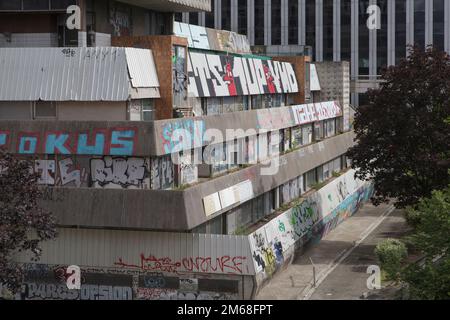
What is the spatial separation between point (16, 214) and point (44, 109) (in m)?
10.0

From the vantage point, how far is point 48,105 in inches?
1347

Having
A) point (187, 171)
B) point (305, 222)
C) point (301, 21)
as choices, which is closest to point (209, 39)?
point (305, 222)

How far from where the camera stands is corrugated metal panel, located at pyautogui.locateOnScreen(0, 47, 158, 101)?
33125 millimetres

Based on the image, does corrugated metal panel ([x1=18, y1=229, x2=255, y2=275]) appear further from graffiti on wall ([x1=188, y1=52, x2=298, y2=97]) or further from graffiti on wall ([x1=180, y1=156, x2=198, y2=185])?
graffiti on wall ([x1=188, y1=52, x2=298, y2=97])

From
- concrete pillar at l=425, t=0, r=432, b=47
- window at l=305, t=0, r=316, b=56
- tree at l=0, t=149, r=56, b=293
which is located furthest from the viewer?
window at l=305, t=0, r=316, b=56

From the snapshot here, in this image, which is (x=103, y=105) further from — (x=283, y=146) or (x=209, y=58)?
(x=283, y=146)

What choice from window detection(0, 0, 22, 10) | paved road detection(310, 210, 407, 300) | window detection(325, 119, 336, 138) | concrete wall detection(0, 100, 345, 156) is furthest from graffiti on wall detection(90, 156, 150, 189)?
window detection(325, 119, 336, 138)

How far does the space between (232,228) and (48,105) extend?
1046 centimetres

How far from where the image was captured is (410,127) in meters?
43.6

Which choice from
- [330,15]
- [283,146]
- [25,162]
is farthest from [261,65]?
[330,15]

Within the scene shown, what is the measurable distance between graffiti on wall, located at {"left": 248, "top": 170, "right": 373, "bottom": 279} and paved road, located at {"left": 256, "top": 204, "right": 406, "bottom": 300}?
2.30ft

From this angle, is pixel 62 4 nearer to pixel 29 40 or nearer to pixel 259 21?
pixel 29 40

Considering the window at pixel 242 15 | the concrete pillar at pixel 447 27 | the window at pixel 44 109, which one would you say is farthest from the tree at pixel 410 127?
the window at pixel 242 15

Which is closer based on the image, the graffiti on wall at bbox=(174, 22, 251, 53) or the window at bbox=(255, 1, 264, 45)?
the graffiti on wall at bbox=(174, 22, 251, 53)
